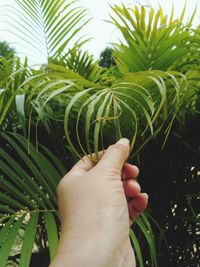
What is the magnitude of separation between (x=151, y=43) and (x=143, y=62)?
0.16ft

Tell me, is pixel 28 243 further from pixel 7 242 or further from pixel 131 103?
pixel 131 103

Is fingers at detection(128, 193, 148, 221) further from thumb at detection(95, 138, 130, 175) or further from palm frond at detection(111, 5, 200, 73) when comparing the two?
palm frond at detection(111, 5, 200, 73)

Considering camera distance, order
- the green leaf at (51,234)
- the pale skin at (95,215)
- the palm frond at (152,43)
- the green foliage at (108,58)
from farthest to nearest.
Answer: the green foliage at (108,58) → the palm frond at (152,43) → the green leaf at (51,234) → the pale skin at (95,215)

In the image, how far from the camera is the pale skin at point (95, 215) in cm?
64

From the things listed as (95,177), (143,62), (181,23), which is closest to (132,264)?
(95,177)

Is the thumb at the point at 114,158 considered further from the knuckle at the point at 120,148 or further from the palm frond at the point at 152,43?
the palm frond at the point at 152,43

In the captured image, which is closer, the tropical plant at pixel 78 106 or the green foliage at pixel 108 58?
the tropical plant at pixel 78 106

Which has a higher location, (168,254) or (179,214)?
(179,214)

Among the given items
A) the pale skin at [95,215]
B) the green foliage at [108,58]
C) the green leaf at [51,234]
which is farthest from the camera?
the green foliage at [108,58]

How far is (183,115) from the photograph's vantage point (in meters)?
0.95

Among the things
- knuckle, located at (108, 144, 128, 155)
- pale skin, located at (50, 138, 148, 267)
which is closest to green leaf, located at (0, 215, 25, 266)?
pale skin, located at (50, 138, 148, 267)

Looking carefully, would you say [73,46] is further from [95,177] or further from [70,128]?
[95,177]

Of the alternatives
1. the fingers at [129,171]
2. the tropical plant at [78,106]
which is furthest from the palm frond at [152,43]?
the fingers at [129,171]

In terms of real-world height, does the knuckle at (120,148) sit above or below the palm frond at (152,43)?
below
